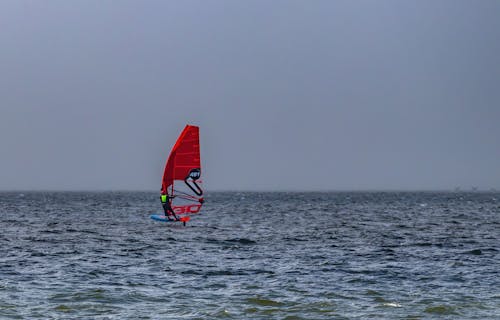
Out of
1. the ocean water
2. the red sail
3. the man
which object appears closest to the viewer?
the ocean water

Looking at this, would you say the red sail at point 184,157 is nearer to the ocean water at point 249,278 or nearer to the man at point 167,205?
the man at point 167,205

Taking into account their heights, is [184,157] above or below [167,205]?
above

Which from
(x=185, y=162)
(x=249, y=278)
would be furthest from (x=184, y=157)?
(x=249, y=278)

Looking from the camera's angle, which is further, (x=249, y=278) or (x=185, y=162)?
(x=185, y=162)

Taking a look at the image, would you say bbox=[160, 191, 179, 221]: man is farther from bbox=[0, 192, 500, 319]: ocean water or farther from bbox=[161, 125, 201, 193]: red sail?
bbox=[0, 192, 500, 319]: ocean water

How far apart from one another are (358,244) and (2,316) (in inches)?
948

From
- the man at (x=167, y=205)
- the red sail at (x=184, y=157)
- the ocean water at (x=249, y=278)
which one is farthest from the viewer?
the man at (x=167, y=205)

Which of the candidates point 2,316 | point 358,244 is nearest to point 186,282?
point 2,316

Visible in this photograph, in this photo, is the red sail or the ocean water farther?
the red sail

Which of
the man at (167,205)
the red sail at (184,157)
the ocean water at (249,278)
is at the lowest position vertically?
the ocean water at (249,278)

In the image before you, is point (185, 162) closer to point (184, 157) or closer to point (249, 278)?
point (184, 157)

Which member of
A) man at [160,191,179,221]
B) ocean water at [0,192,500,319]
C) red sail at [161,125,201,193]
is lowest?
ocean water at [0,192,500,319]

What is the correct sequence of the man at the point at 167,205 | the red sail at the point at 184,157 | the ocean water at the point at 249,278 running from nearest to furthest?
1. the ocean water at the point at 249,278
2. the red sail at the point at 184,157
3. the man at the point at 167,205

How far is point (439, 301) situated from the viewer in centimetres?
2045
